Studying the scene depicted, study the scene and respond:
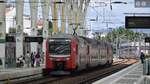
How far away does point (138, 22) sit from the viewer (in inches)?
1161

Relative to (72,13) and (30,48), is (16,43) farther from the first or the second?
(72,13)

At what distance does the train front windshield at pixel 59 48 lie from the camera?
40.3 meters

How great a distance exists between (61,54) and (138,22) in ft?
39.4

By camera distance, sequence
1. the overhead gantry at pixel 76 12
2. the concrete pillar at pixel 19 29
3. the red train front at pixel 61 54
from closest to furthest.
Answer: the red train front at pixel 61 54 < the concrete pillar at pixel 19 29 < the overhead gantry at pixel 76 12

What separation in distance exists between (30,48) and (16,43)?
10780mm

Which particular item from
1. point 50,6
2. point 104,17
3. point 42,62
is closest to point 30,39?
point 42,62

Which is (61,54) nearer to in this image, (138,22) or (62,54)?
(62,54)

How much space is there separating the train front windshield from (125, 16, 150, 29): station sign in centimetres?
1081

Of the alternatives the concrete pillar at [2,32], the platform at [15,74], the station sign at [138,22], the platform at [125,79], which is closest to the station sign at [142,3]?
the station sign at [138,22]

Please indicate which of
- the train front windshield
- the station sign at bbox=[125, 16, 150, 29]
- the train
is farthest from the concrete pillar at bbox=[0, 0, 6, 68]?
the station sign at bbox=[125, 16, 150, 29]

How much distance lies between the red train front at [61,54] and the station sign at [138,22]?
1065 cm

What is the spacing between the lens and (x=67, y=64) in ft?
133

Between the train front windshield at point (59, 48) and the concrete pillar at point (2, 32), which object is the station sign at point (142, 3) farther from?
the concrete pillar at point (2, 32)

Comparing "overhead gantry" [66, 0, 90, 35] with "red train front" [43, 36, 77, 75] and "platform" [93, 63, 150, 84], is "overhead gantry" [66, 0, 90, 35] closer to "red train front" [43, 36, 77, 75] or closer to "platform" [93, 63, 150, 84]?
"red train front" [43, 36, 77, 75]
